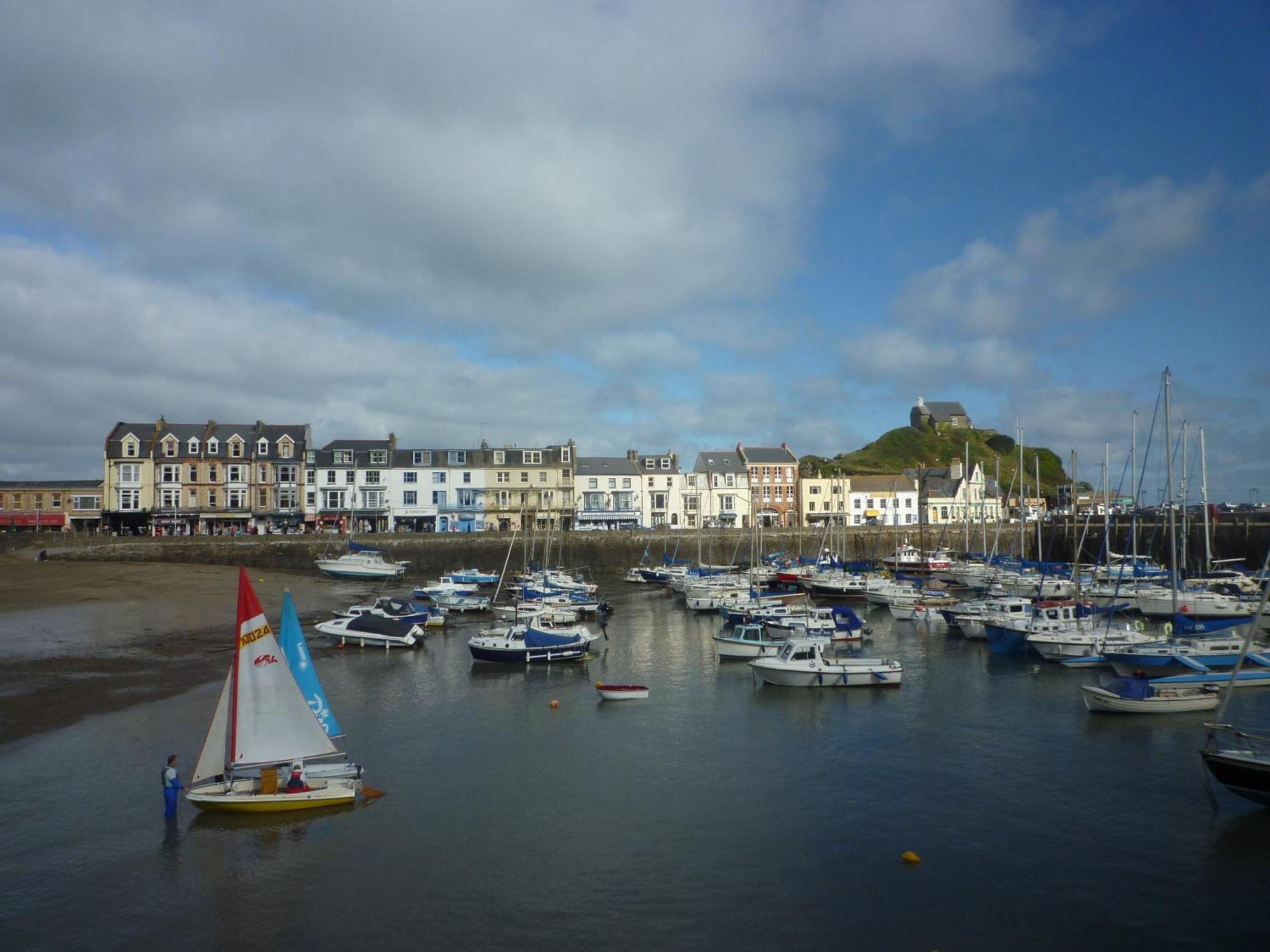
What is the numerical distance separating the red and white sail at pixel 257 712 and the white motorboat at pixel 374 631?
2388 centimetres

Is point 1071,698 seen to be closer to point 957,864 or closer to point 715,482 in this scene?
point 957,864

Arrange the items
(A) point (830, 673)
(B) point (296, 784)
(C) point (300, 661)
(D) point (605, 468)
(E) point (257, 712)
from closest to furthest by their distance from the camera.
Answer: (E) point (257, 712)
(B) point (296, 784)
(C) point (300, 661)
(A) point (830, 673)
(D) point (605, 468)

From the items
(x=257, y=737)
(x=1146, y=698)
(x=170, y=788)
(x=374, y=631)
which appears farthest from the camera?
(x=374, y=631)

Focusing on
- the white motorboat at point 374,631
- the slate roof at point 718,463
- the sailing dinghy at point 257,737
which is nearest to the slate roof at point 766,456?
the slate roof at point 718,463

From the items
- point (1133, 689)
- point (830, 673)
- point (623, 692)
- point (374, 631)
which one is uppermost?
point (374, 631)

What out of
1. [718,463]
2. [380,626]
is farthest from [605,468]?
[380,626]

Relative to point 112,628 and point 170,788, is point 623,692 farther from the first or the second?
point 112,628

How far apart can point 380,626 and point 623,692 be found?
1798 cm

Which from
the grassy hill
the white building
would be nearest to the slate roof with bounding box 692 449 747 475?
the white building

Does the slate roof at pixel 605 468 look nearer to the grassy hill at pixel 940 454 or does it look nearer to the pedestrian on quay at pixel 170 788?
the grassy hill at pixel 940 454

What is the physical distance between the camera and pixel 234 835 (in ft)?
68.3

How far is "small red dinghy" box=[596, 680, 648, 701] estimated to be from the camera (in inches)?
1341

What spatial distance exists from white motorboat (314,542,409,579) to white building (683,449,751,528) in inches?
1691

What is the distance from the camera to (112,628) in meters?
46.2
